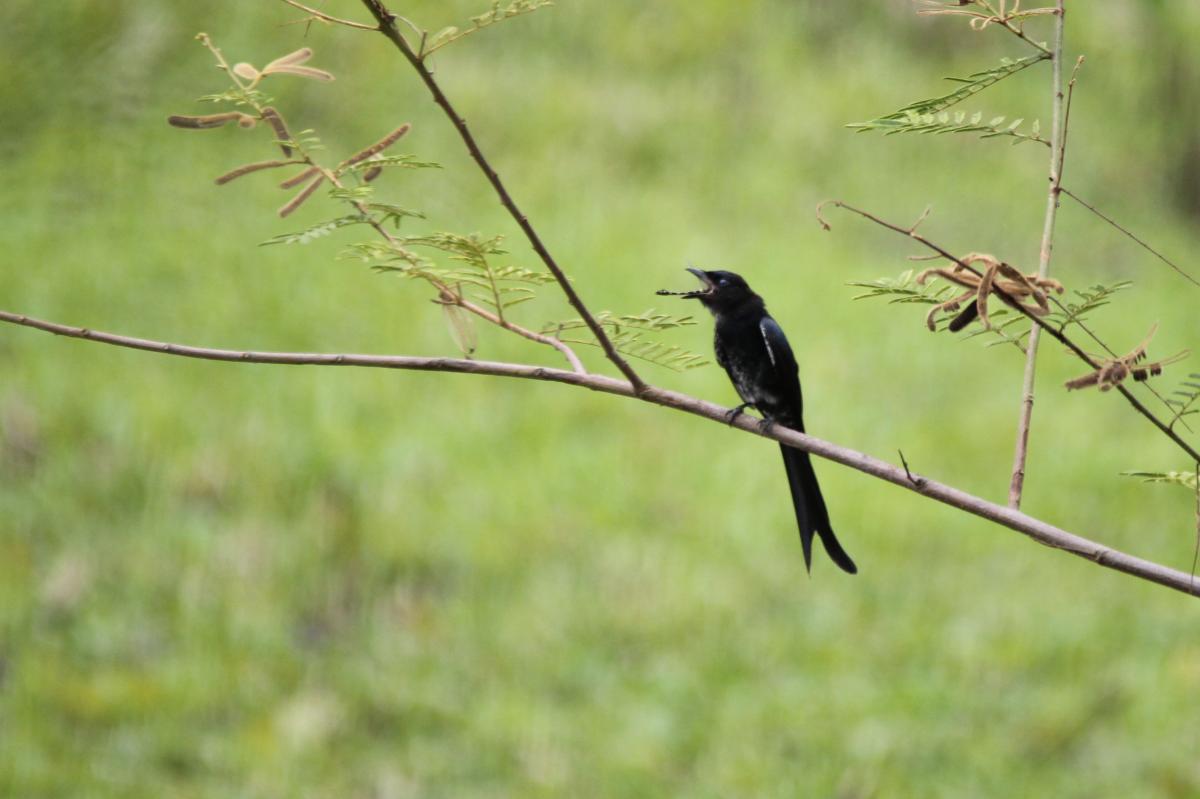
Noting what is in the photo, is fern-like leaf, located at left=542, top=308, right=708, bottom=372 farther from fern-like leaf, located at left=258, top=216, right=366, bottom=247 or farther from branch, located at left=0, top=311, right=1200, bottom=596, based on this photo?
fern-like leaf, located at left=258, top=216, right=366, bottom=247

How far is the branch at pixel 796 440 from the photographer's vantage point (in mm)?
1104

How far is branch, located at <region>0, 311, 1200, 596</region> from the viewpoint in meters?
1.10

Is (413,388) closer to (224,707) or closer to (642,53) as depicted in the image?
(224,707)

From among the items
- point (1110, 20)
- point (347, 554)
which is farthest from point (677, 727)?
point (1110, 20)

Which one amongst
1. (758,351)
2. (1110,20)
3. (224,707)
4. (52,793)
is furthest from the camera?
(1110,20)

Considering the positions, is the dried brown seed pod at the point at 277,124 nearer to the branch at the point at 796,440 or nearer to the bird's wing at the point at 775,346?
the branch at the point at 796,440

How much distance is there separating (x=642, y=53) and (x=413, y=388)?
2700 mm

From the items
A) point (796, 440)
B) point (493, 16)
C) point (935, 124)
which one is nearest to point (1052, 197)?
point (935, 124)

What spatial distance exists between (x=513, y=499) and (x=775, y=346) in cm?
196

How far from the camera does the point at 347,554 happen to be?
410 centimetres

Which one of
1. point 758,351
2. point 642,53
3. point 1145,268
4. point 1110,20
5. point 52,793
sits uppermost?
point 1110,20

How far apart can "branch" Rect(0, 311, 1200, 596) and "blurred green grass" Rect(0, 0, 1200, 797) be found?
2134 mm

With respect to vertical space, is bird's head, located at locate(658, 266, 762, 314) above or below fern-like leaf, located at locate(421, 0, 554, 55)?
above

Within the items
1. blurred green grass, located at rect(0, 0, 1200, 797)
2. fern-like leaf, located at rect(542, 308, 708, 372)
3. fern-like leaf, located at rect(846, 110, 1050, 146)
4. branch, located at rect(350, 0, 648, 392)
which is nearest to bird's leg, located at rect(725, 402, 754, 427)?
fern-like leaf, located at rect(542, 308, 708, 372)
